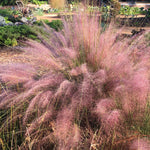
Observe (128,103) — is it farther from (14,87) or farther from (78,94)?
(14,87)

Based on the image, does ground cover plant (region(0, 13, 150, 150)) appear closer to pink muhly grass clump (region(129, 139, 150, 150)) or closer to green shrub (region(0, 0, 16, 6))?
pink muhly grass clump (region(129, 139, 150, 150))

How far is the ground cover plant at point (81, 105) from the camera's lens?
4.25ft

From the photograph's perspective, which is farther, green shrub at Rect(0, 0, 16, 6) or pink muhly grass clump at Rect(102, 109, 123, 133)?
green shrub at Rect(0, 0, 16, 6)

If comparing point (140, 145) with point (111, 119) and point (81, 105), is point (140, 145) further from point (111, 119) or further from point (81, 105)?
point (81, 105)

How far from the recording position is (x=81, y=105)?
1.48 metres

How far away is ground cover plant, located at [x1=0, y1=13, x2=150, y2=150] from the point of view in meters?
1.29

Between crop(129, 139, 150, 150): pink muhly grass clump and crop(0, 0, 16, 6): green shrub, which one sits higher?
crop(0, 0, 16, 6): green shrub

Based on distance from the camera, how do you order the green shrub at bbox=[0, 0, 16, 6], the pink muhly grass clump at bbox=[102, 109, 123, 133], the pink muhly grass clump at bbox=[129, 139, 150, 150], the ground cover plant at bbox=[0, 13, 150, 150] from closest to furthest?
1. the pink muhly grass clump at bbox=[129, 139, 150, 150]
2. the pink muhly grass clump at bbox=[102, 109, 123, 133]
3. the ground cover plant at bbox=[0, 13, 150, 150]
4. the green shrub at bbox=[0, 0, 16, 6]

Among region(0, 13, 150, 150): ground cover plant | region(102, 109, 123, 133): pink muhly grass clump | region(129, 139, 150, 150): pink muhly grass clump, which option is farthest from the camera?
region(0, 13, 150, 150): ground cover plant

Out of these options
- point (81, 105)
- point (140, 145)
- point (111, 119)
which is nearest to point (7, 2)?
point (81, 105)

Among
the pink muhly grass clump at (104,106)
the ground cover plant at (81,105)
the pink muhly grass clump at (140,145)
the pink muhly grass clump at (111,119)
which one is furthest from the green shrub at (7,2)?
the pink muhly grass clump at (140,145)

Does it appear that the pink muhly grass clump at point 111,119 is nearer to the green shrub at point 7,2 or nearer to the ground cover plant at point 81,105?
the ground cover plant at point 81,105

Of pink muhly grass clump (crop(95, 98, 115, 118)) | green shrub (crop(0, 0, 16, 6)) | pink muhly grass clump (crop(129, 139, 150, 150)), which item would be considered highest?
green shrub (crop(0, 0, 16, 6))

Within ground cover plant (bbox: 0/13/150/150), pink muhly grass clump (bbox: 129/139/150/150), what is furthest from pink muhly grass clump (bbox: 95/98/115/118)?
pink muhly grass clump (bbox: 129/139/150/150)
